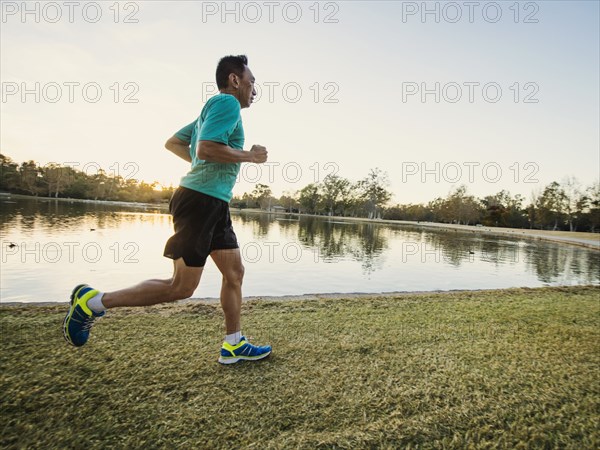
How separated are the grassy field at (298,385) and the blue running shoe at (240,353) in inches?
2.5

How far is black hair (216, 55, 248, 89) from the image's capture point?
7.13 ft

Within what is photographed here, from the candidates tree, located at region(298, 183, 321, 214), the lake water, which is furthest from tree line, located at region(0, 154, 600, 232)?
the lake water

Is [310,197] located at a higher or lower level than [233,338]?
higher

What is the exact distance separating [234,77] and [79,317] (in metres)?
1.79

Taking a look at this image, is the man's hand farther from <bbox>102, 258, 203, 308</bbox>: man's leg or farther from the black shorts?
<bbox>102, 258, 203, 308</bbox>: man's leg

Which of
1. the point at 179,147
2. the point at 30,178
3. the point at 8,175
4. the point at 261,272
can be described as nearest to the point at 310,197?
the point at 30,178

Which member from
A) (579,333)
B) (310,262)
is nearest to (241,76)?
(579,333)

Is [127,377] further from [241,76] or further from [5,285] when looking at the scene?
[5,285]

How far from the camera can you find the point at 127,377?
1.89 metres

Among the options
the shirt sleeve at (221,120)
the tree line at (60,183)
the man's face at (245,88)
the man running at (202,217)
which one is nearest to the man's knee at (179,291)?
the man running at (202,217)

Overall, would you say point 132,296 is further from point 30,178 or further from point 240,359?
point 30,178

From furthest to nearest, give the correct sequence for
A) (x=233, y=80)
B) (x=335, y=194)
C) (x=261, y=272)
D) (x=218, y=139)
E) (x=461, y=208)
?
(x=335, y=194)
(x=461, y=208)
(x=261, y=272)
(x=233, y=80)
(x=218, y=139)

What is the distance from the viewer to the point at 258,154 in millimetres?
2006

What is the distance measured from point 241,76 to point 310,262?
7.14m
